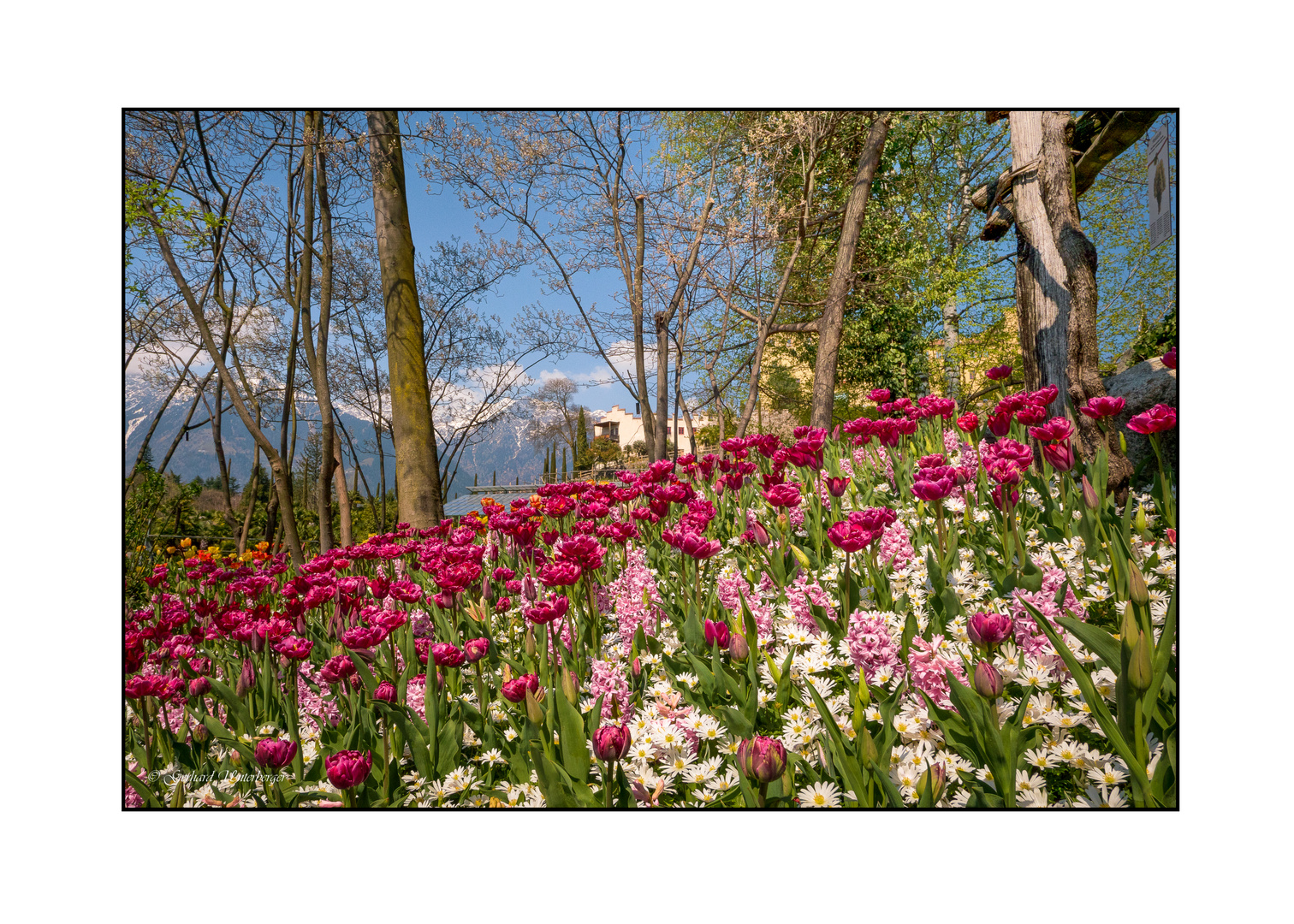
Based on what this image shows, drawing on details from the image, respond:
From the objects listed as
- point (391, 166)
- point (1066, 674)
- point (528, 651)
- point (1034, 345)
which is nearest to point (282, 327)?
point (391, 166)

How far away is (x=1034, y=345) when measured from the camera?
2.85 m

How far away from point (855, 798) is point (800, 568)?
3.27 ft

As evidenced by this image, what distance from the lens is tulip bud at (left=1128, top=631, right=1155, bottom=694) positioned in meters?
1.10

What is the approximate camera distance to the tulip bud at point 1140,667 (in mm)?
1096

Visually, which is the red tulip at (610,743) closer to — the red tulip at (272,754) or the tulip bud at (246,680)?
the red tulip at (272,754)

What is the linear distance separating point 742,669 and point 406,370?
381 cm

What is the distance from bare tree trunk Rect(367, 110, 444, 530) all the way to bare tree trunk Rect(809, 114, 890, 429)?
303 cm

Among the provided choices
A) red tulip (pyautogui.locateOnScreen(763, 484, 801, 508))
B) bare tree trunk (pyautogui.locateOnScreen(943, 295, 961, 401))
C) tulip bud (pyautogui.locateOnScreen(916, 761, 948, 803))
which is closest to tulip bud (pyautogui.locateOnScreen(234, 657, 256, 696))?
red tulip (pyautogui.locateOnScreen(763, 484, 801, 508))

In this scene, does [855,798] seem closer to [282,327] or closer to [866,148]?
[866,148]

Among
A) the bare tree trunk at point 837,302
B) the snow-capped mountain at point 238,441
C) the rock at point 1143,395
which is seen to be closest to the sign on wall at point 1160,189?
the rock at point 1143,395

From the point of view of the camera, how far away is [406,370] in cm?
451

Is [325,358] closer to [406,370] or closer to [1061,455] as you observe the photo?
[406,370]

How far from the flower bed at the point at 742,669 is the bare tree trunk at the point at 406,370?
1931mm

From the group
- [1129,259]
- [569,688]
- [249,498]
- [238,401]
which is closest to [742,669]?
[569,688]
